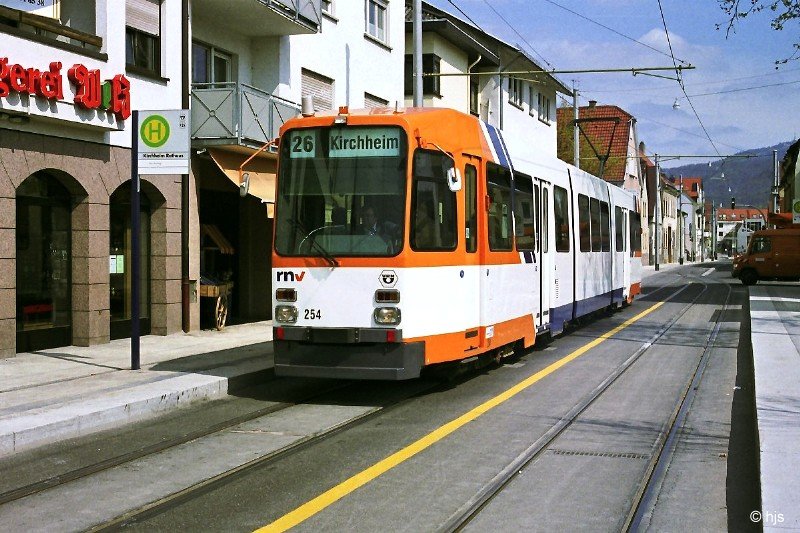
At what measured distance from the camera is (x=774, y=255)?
142 ft

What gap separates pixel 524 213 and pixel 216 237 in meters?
8.96

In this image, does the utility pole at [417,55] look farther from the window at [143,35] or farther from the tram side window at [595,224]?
the window at [143,35]

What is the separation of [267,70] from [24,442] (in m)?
14.7

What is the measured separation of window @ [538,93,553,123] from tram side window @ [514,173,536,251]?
3242cm

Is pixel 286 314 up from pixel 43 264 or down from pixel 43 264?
down

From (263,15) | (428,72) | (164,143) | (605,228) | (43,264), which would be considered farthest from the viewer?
(428,72)

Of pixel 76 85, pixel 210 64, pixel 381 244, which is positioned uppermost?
pixel 210 64

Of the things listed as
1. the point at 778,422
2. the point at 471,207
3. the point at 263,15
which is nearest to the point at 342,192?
the point at 471,207

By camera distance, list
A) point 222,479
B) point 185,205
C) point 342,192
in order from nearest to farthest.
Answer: point 222,479
point 342,192
point 185,205

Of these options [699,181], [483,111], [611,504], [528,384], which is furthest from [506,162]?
[699,181]

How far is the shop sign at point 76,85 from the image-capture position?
1284cm

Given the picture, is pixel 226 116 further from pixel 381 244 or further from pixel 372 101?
pixel 372 101

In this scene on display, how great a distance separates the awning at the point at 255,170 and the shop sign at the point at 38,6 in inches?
162

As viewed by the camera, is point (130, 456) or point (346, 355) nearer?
point (130, 456)
